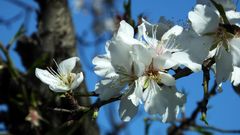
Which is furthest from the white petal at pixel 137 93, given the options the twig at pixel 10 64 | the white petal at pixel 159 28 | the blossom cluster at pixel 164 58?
the twig at pixel 10 64

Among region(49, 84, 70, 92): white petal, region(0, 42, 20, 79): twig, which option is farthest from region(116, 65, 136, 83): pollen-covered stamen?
region(0, 42, 20, 79): twig

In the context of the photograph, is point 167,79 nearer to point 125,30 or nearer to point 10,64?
point 125,30

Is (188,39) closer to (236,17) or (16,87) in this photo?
(236,17)

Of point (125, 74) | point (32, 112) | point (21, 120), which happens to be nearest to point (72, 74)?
point (125, 74)

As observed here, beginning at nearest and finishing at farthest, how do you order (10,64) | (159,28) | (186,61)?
1. (186,61)
2. (159,28)
3. (10,64)

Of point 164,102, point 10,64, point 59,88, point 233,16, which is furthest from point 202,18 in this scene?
point 10,64

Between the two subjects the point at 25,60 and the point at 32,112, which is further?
the point at 25,60
